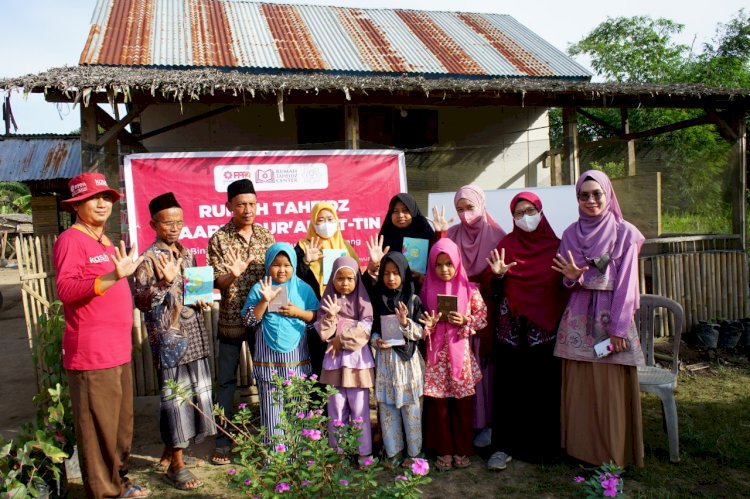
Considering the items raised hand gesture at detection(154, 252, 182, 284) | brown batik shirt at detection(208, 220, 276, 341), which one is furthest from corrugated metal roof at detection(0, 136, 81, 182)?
raised hand gesture at detection(154, 252, 182, 284)

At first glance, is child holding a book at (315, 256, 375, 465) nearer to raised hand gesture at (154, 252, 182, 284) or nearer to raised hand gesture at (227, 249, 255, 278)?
raised hand gesture at (227, 249, 255, 278)

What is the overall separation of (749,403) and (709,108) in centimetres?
407

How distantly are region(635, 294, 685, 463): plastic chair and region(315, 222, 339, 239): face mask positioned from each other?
2349 millimetres

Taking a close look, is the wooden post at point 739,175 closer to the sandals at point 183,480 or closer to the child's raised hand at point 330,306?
the child's raised hand at point 330,306

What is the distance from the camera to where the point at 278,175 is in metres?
5.23

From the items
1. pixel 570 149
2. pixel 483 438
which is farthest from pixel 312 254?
pixel 570 149

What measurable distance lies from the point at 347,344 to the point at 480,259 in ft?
3.62

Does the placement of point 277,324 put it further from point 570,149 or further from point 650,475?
point 570,149

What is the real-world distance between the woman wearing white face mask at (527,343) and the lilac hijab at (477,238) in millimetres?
197

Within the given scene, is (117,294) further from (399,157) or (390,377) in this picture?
(399,157)

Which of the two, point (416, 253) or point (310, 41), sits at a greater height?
point (310, 41)

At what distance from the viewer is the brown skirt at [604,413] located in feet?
10.2

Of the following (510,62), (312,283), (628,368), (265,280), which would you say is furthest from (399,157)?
(510,62)

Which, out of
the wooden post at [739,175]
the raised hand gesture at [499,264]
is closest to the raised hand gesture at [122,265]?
the raised hand gesture at [499,264]
